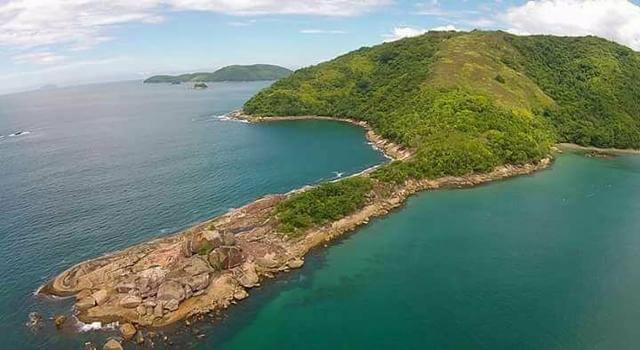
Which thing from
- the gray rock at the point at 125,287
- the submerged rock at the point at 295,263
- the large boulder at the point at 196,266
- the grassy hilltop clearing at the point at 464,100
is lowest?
the submerged rock at the point at 295,263

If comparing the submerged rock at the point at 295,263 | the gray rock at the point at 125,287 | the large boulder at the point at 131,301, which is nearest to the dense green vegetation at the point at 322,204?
the submerged rock at the point at 295,263

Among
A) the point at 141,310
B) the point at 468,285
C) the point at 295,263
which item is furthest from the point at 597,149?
the point at 141,310

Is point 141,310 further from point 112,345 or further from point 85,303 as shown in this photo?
point 85,303

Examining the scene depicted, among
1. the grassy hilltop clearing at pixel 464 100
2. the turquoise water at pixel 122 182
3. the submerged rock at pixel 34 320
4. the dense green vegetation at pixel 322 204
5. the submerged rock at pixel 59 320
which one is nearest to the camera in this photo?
the submerged rock at pixel 59 320

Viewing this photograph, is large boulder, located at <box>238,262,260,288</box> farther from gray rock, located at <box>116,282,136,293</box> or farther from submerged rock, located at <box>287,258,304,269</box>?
gray rock, located at <box>116,282,136,293</box>

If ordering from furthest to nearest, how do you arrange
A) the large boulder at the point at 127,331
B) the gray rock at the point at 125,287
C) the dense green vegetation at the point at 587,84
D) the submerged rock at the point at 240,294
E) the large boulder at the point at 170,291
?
1. the dense green vegetation at the point at 587,84
2. the submerged rock at the point at 240,294
3. the gray rock at the point at 125,287
4. the large boulder at the point at 170,291
5. the large boulder at the point at 127,331

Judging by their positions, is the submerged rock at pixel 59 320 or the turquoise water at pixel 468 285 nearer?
the turquoise water at pixel 468 285

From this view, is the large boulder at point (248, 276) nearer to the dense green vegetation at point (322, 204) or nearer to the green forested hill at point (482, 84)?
the dense green vegetation at point (322, 204)
